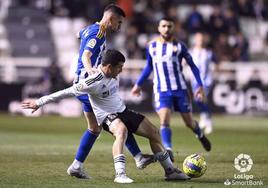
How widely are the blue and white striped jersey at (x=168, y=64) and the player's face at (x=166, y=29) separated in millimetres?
112

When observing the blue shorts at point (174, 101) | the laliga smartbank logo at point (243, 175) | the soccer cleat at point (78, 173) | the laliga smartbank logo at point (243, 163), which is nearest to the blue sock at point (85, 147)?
the soccer cleat at point (78, 173)

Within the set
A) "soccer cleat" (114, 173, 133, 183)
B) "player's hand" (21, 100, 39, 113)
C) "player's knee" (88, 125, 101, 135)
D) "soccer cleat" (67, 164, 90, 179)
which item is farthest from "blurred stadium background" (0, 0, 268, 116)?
"soccer cleat" (114, 173, 133, 183)

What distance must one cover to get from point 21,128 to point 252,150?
748cm

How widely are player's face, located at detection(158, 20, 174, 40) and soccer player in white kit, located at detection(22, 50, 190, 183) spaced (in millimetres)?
3606

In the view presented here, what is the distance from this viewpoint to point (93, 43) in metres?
10.6

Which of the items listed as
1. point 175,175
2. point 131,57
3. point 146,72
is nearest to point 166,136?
point 146,72

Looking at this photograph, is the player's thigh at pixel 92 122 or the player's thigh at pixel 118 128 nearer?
the player's thigh at pixel 118 128

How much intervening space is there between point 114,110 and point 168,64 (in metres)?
3.84

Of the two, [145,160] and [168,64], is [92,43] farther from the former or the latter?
[168,64]

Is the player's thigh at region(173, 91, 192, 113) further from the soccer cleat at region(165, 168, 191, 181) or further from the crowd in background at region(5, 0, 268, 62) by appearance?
the crowd in background at region(5, 0, 268, 62)

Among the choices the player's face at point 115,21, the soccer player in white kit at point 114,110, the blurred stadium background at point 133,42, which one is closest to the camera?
the soccer player in white kit at point 114,110

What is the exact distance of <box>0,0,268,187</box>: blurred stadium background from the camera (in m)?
20.3

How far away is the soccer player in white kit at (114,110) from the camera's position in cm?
965

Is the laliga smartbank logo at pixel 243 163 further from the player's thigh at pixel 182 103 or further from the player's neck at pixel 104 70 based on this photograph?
the player's neck at pixel 104 70
